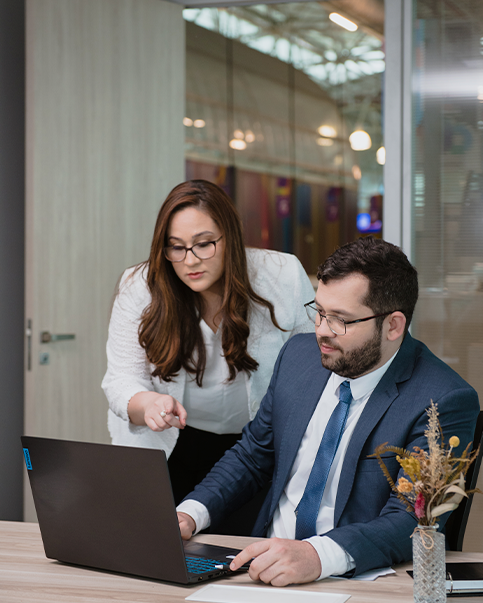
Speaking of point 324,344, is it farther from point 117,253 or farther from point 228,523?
point 117,253

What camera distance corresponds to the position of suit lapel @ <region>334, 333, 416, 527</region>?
1.56 m

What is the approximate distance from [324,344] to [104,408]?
1.82 meters

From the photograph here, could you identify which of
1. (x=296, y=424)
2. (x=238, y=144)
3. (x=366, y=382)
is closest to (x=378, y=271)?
(x=366, y=382)

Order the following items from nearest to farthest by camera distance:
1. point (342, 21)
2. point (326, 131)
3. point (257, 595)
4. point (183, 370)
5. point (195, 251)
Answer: point (257, 595) < point (195, 251) < point (183, 370) < point (342, 21) < point (326, 131)

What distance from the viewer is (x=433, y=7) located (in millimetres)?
2896

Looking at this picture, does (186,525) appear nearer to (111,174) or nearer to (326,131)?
(111,174)

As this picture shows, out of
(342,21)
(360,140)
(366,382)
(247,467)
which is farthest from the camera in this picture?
(360,140)

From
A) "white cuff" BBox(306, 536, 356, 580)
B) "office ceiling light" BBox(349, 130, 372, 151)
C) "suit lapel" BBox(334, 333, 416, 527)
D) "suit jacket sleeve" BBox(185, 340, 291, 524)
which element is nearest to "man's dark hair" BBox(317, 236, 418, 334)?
"suit lapel" BBox(334, 333, 416, 527)

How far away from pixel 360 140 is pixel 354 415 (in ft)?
22.0

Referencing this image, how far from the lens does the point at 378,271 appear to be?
1.65 m

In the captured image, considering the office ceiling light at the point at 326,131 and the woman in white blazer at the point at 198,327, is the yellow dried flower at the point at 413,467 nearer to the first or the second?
the woman in white blazer at the point at 198,327

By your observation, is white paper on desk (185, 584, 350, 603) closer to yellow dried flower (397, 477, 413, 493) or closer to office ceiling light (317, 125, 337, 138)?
yellow dried flower (397, 477, 413, 493)

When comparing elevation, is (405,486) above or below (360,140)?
below

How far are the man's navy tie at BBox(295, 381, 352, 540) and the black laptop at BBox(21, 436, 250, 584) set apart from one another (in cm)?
24
